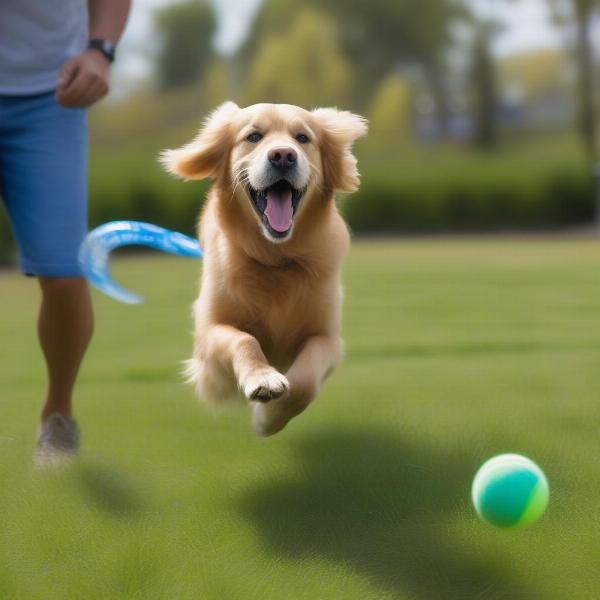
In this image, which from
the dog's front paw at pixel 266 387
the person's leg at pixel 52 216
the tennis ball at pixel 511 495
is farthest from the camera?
the person's leg at pixel 52 216

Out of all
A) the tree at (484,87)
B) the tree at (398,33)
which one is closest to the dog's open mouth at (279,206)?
the tree at (484,87)

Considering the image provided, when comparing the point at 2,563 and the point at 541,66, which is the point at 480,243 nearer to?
the point at 541,66

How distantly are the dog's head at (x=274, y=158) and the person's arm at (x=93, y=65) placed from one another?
1.16 feet

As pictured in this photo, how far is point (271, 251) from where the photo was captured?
3457 mm

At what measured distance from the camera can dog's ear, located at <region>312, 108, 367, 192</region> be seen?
3.45 meters

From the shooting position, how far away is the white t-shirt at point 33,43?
3451mm

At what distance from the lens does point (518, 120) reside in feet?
70.7

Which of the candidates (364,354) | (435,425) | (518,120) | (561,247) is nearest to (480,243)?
(561,247)

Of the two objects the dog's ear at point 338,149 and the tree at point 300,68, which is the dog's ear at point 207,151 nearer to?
the dog's ear at point 338,149

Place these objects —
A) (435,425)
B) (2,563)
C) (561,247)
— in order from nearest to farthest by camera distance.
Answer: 1. (2,563)
2. (435,425)
3. (561,247)

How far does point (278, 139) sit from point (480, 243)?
585 inches

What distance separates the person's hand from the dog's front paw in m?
1.16

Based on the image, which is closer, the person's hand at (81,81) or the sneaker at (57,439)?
the person's hand at (81,81)

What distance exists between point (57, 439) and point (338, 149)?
144cm
